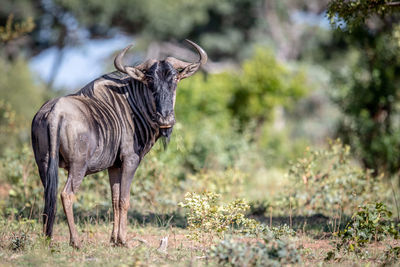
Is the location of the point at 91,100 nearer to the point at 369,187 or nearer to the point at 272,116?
the point at 369,187

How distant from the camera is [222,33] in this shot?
3266 cm

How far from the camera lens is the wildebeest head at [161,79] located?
19.5 feet

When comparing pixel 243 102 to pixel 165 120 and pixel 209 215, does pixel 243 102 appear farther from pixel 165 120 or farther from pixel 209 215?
pixel 165 120

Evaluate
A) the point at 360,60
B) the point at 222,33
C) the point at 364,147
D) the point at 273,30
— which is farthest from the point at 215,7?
the point at 364,147

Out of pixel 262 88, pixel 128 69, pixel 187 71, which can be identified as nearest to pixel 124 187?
pixel 128 69

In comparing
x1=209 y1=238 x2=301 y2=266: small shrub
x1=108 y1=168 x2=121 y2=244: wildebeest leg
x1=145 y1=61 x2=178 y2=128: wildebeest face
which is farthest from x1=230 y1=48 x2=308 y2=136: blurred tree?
x1=209 y1=238 x2=301 y2=266: small shrub

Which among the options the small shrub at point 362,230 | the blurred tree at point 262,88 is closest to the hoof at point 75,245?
the small shrub at point 362,230

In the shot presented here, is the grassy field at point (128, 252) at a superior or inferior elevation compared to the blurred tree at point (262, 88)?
inferior

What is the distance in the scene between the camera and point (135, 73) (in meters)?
6.16

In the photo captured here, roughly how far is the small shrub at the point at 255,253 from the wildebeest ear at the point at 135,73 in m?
2.40

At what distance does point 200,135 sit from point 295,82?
9755 millimetres

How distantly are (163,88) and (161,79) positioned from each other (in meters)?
0.13

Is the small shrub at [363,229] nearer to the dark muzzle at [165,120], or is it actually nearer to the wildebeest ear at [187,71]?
the dark muzzle at [165,120]

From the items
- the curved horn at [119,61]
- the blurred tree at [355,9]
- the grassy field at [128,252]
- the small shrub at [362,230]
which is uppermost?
the blurred tree at [355,9]
